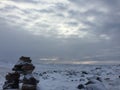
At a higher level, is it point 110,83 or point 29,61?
point 29,61

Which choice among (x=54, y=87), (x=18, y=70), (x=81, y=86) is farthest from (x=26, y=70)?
(x=81, y=86)

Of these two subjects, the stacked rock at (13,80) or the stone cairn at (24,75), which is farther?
the stacked rock at (13,80)

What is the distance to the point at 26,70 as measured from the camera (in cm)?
2744

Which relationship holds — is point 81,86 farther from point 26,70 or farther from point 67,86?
point 26,70

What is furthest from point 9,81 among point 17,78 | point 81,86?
point 81,86

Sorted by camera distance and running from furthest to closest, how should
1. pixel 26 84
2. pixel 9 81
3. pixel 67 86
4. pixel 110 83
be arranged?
1. pixel 110 83
2. pixel 67 86
3. pixel 9 81
4. pixel 26 84

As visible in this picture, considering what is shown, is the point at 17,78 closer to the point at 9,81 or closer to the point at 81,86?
the point at 9,81

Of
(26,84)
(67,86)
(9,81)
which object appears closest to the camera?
(26,84)

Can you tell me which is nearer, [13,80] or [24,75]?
[24,75]

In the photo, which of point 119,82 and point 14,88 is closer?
point 14,88

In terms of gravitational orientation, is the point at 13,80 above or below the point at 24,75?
below

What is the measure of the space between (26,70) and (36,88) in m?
2.20

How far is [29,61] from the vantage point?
28328 mm

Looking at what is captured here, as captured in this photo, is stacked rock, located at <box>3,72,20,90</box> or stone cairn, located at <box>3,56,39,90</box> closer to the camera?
stone cairn, located at <box>3,56,39,90</box>
